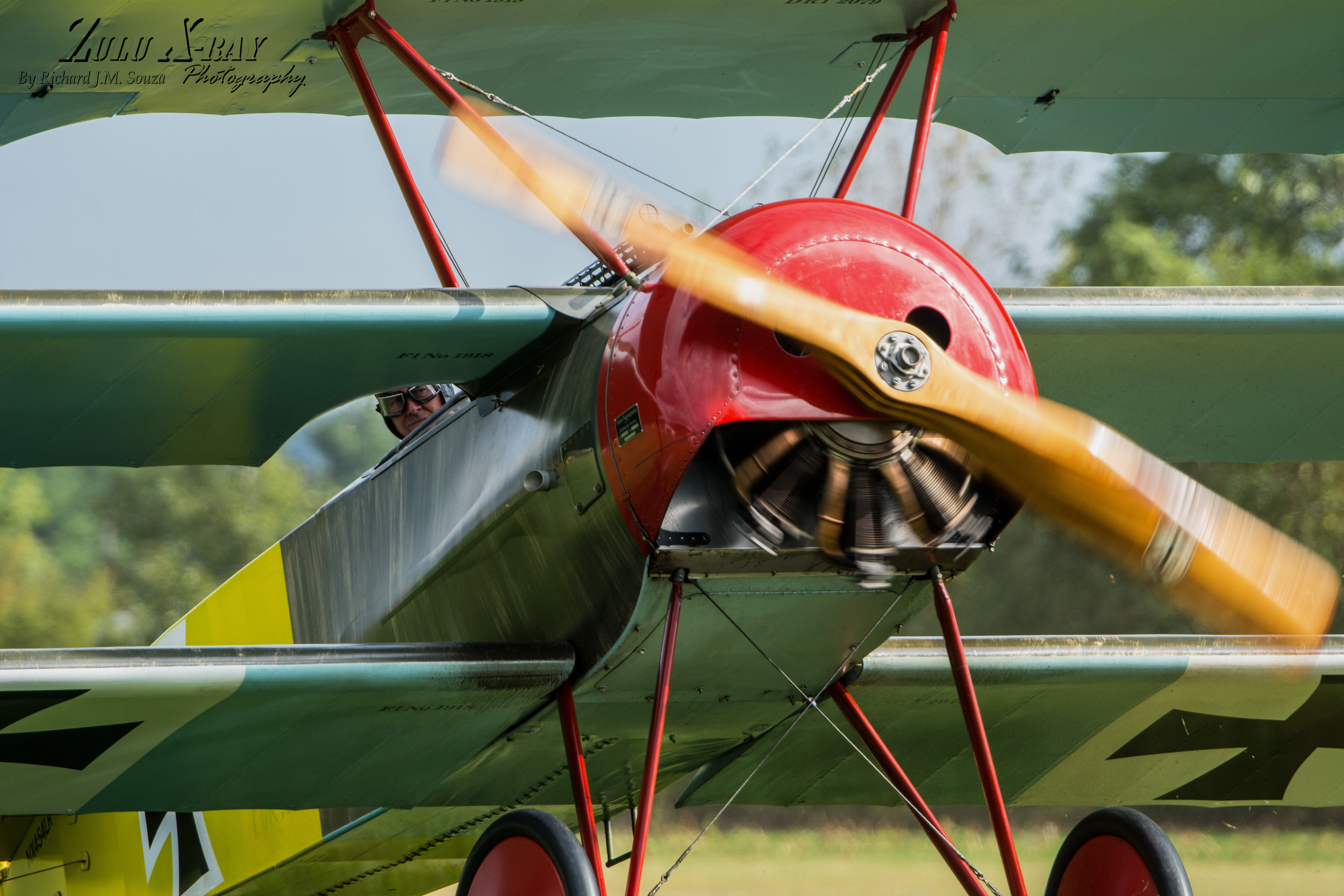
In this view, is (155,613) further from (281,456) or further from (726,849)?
(726,849)

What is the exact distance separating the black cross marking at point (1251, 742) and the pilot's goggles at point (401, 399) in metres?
3.14

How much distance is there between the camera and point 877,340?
3205 millimetres

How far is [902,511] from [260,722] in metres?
1.95

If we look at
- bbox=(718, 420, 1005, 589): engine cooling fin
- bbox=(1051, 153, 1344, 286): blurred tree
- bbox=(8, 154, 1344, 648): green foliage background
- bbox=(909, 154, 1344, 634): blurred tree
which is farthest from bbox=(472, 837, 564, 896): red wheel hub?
bbox=(1051, 153, 1344, 286): blurred tree

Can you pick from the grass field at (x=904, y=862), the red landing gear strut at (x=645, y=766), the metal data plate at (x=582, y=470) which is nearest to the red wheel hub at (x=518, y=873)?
the red landing gear strut at (x=645, y=766)

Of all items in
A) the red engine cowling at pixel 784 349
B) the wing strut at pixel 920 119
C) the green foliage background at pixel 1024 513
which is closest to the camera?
the red engine cowling at pixel 784 349

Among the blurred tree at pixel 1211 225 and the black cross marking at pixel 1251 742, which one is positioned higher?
the blurred tree at pixel 1211 225

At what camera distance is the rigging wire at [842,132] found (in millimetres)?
4488

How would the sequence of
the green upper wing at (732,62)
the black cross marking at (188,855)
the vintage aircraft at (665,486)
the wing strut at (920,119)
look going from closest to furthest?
the vintage aircraft at (665,486)
the wing strut at (920,119)
the green upper wing at (732,62)
the black cross marking at (188,855)

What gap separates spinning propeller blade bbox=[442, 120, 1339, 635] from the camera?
127 inches

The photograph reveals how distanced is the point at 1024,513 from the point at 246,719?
10008mm

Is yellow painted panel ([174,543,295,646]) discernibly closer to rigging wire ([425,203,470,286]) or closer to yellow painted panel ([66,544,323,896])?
yellow painted panel ([66,544,323,896])

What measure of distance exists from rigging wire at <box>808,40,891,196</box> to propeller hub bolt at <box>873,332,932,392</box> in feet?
3.44

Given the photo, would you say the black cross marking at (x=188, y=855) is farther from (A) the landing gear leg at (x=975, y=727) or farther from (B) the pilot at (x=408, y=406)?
(A) the landing gear leg at (x=975, y=727)
